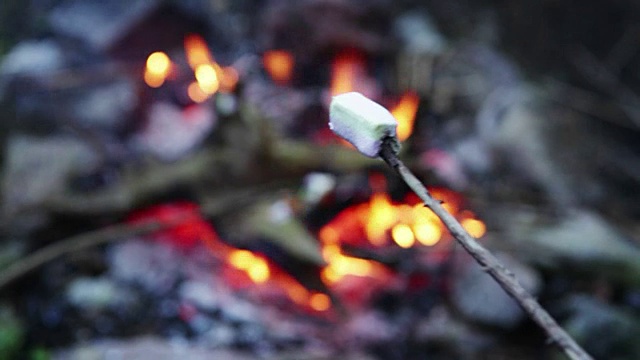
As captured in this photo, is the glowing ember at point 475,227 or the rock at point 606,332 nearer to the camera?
the rock at point 606,332

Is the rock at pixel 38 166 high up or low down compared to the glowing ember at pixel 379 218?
up

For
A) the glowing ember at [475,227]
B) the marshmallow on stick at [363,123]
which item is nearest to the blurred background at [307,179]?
the glowing ember at [475,227]

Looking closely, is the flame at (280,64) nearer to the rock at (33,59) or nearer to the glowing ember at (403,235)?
the rock at (33,59)

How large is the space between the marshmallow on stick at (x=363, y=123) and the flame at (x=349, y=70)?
2.83 metres

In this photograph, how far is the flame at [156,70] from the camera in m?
3.70

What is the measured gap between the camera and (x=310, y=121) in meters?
3.57

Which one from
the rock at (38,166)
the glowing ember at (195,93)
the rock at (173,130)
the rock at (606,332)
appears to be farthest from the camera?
the glowing ember at (195,93)

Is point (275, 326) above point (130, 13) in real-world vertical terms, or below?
below

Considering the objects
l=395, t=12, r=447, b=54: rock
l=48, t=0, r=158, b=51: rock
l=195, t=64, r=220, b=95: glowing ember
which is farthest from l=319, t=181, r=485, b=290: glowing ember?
l=48, t=0, r=158, b=51: rock

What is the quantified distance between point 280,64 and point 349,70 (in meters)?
0.41

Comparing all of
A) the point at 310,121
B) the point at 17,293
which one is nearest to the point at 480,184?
the point at 310,121

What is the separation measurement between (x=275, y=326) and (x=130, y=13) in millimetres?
2285

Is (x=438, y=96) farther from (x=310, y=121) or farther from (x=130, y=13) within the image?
(x=130, y=13)

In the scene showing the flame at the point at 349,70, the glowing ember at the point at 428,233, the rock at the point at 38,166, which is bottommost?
the glowing ember at the point at 428,233
